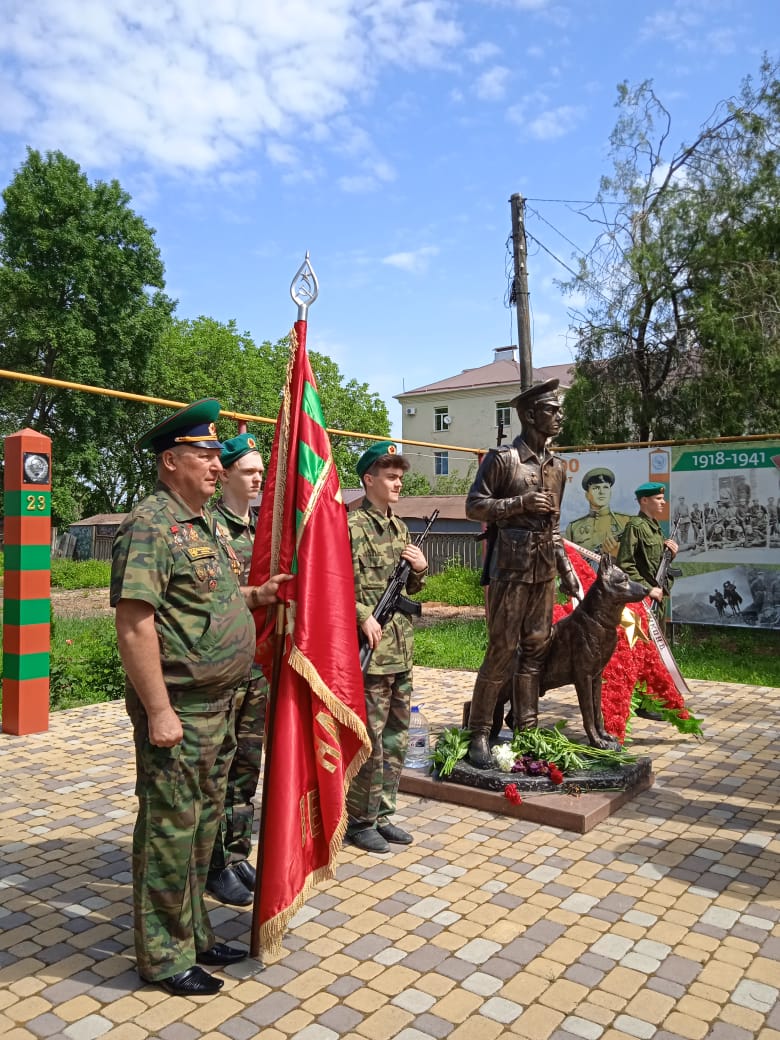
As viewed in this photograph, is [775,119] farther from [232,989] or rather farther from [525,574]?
[232,989]

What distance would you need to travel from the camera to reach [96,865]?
3.97 metres

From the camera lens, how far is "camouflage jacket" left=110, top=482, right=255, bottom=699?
264 cm

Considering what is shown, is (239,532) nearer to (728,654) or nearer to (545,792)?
(545,792)

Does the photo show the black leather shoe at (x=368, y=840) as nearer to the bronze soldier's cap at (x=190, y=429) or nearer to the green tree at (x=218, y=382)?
the bronze soldier's cap at (x=190, y=429)

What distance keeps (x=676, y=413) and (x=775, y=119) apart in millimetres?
4869

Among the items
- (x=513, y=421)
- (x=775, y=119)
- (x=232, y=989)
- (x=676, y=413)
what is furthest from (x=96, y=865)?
(x=513, y=421)

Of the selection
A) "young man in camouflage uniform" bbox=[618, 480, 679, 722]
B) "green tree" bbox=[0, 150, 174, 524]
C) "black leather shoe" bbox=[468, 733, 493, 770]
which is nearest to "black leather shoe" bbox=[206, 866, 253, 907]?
Answer: "black leather shoe" bbox=[468, 733, 493, 770]

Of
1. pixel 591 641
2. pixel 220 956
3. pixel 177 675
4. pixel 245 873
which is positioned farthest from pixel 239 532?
pixel 591 641

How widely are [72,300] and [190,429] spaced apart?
25.6m

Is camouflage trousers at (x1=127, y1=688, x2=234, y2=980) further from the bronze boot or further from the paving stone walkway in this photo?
the bronze boot

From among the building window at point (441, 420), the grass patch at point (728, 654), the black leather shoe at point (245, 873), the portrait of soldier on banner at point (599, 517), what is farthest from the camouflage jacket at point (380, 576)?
the building window at point (441, 420)

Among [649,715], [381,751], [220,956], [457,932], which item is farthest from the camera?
[649,715]

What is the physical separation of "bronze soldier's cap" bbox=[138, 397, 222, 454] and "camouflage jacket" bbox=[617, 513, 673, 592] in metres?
5.22

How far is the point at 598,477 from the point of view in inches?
458
